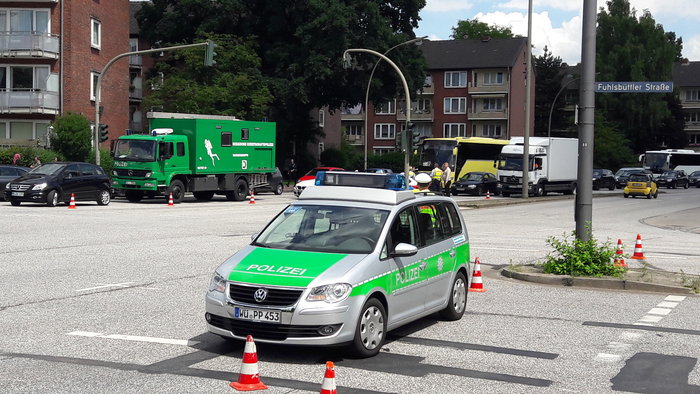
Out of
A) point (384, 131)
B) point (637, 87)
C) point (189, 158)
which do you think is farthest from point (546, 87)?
point (637, 87)

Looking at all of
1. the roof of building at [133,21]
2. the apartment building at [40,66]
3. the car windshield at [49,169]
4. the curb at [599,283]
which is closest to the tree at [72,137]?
the apartment building at [40,66]

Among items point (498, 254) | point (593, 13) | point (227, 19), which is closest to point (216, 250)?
point (498, 254)

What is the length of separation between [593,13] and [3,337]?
9.82 metres

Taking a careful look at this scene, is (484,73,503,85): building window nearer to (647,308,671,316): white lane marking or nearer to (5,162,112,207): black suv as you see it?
(5,162,112,207): black suv

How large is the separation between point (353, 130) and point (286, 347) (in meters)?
98.7

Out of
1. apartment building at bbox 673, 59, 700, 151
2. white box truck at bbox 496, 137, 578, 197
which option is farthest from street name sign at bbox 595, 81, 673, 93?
apartment building at bbox 673, 59, 700, 151

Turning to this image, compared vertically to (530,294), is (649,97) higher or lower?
higher

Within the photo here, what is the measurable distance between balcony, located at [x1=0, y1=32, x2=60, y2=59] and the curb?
132 ft

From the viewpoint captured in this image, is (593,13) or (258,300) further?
(593,13)

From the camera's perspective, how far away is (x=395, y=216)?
29.9 ft

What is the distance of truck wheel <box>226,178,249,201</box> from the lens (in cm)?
3984

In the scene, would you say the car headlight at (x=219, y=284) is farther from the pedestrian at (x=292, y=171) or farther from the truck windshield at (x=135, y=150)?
the pedestrian at (x=292, y=171)

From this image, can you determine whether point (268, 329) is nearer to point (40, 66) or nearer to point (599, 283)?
point (599, 283)

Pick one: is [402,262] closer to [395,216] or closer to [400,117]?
[395,216]
